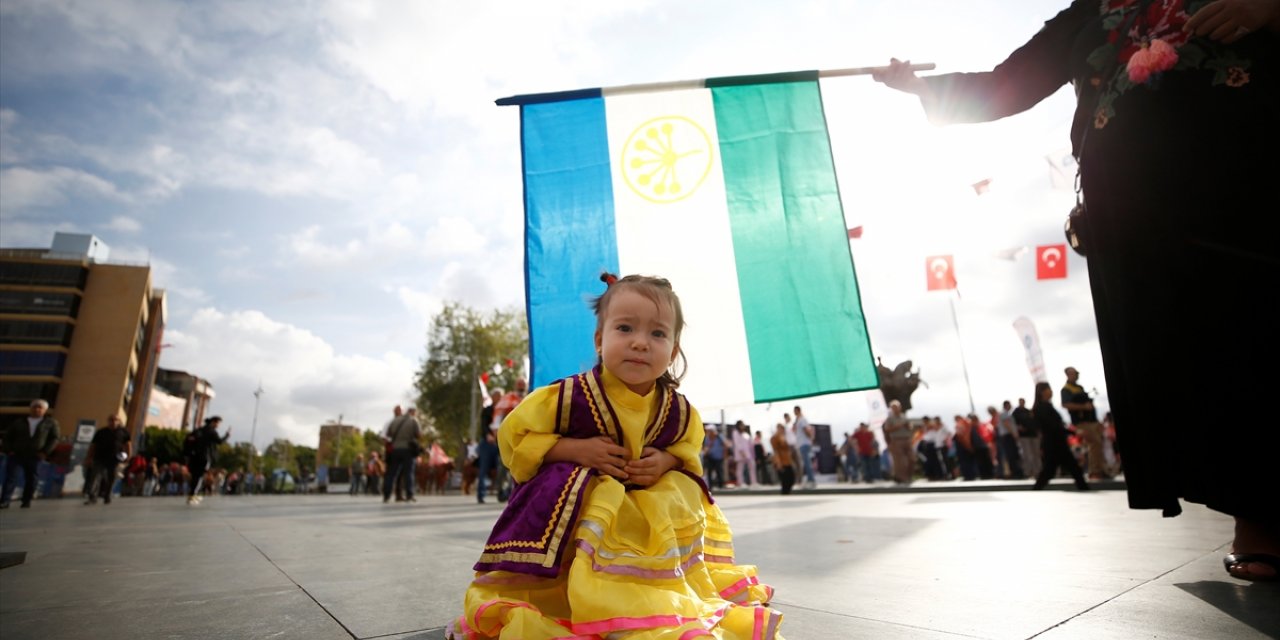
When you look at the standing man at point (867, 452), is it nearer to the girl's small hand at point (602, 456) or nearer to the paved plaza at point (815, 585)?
the paved plaza at point (815, 585)

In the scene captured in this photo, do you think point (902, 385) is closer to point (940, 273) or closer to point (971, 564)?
point (940, 273)

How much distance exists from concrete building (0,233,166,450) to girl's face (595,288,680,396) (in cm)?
8107

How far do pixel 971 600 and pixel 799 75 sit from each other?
2.64m

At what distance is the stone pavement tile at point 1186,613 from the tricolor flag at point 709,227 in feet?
4.57

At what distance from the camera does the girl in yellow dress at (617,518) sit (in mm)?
1385

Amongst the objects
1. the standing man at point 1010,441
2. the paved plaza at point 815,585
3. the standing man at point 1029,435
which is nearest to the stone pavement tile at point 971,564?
the paved plaza at point 815,585

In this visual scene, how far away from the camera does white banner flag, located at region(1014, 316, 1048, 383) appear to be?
53.9 feet

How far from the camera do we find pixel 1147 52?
234 centimetres

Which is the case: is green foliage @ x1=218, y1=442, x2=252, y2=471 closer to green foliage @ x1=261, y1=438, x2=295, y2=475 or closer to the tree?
green foliage @ x1=261, y1=438, x2=295, y2=475

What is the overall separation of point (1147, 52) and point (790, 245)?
5.25ft

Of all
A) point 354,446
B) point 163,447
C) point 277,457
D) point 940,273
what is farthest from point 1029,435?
point 277,457

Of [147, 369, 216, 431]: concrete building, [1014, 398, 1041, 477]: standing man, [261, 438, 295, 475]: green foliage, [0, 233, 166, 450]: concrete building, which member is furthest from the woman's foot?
[261, 438, 295, 475]: green foliage

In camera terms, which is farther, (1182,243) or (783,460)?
(783,460)

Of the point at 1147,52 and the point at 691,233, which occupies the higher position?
the point at 1147,52
